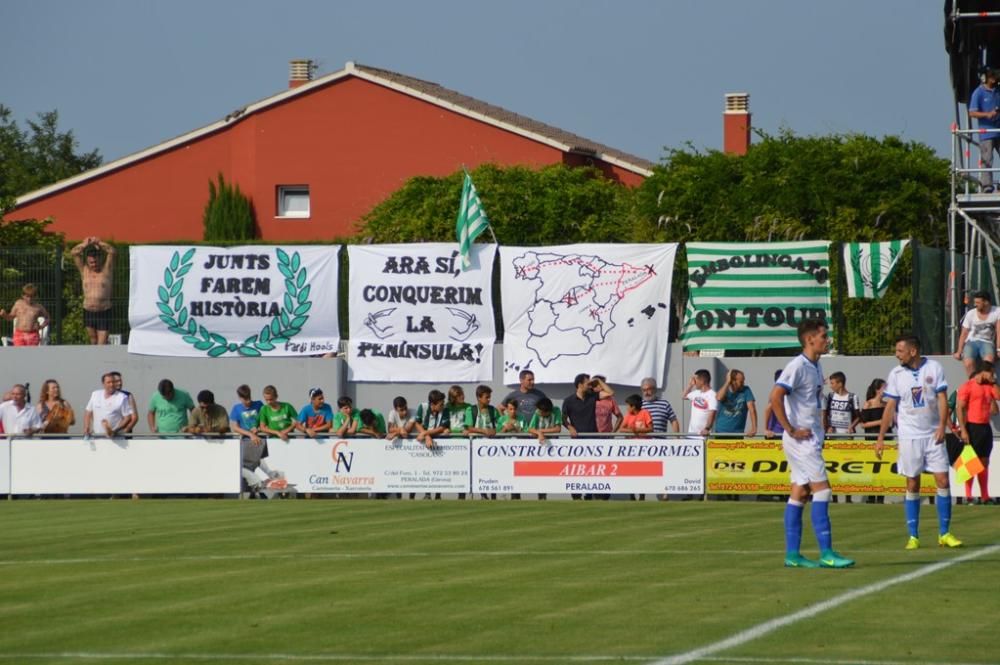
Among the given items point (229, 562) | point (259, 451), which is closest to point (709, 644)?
point (229, 562)

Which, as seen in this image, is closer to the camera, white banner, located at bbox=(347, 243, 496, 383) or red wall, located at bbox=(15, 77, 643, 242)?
white banner, located at bbox=(347, 243, 496, 383)

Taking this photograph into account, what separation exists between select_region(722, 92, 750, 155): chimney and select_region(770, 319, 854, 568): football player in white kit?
45605 mm

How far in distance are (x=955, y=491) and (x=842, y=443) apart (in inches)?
63.5

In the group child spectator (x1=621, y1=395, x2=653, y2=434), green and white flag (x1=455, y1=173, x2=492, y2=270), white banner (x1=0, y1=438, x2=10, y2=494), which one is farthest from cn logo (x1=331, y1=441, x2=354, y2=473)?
green and white flag (x1=455, y1=173, x2=492, y2=270)

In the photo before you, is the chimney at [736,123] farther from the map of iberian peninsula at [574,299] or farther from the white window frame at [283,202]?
the map of iberian peninsula at [574,299]

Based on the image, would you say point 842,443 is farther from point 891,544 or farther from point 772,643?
point 772,643

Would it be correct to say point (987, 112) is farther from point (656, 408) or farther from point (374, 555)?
point (374, 555)

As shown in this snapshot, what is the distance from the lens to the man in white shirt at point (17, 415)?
28.2 m

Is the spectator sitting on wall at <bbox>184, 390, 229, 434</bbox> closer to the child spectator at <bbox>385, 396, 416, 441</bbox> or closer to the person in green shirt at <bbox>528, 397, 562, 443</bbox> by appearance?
the child spectator at <bbox>385, 396, 416, 441</bbox>

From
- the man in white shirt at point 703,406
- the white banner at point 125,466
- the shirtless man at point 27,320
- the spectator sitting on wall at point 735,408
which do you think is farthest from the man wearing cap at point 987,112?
the shirtless man at point 27,320

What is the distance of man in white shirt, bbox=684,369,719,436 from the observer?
1059 inches

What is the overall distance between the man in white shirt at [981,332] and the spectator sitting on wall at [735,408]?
3214 mm

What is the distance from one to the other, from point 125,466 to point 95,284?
17.9ft

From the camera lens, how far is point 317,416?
91.5ft
